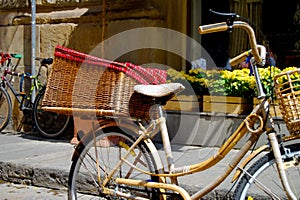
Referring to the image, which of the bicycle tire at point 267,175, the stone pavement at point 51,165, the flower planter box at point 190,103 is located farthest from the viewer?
the flower planter box at point 190,103

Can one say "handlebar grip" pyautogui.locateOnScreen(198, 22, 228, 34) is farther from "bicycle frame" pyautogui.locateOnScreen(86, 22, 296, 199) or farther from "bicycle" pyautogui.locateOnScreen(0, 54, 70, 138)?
"bicycle" pyautogui.locateOnScreen(0, 54, 70, 138)

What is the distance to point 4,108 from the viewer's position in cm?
856

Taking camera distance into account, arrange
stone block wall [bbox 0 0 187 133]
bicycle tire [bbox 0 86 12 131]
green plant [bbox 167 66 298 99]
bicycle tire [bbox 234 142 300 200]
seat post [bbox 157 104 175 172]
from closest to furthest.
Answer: bicycle tire [bbox 234 142 300 200]
seat post [bbox 157 104 175 172]
green plant [bbox 167 66 298 99]
stone block wall [bbox 0 0 187 133]
bicycle tire [bbox 0 86 12 131]

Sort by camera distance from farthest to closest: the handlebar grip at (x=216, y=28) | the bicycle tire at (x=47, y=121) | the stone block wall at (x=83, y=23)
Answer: the bicycle tire at (x=47, y=121)
the stone block wall at (x=83, y=23)
the handlebar grip at (x=216, y=28)

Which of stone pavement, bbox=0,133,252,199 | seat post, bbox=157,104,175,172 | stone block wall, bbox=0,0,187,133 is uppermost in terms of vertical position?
stone block wall, bbox=0,0,187,133

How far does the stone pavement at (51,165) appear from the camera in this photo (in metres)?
4.83

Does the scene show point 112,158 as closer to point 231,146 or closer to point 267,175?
point 231,146

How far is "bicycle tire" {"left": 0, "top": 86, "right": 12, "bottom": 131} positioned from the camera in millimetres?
A: 8258

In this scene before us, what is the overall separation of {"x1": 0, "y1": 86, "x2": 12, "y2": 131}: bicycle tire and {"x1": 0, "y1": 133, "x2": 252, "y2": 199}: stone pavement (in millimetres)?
1226

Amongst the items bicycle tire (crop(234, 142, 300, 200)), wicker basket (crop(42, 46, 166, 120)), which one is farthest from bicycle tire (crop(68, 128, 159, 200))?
bicycle tire (crop(234, 142, 300, 200))

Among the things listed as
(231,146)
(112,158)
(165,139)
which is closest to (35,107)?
(112,158)

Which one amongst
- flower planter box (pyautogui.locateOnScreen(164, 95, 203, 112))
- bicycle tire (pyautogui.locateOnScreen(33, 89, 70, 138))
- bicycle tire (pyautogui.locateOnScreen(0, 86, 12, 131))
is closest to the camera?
flower planter box (pyautogui.locateOnScreen(164, 95, 203, 112))

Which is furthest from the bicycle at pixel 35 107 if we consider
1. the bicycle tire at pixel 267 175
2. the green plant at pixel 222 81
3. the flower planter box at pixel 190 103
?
the bicycle tire at pixel 267 175

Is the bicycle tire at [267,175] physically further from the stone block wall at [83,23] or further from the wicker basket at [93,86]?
the stone block wall at [83,23]
